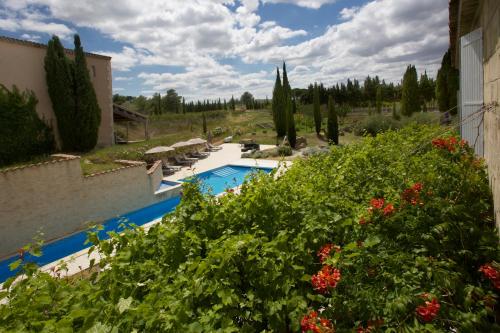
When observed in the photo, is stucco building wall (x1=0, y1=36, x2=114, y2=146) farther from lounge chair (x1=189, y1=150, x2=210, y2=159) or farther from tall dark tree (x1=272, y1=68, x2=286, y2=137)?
tall dark tree (x1=272, y1=68, x2=286, y2=137)

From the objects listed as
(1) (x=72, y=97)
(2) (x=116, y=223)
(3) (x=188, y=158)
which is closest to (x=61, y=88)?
(1) (x=72, y=97)

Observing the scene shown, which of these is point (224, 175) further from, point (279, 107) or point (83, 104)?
point (279, 107)

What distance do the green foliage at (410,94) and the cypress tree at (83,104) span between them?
1234 inches

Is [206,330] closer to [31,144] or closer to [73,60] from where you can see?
[31,144]

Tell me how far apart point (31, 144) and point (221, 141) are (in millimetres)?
20008

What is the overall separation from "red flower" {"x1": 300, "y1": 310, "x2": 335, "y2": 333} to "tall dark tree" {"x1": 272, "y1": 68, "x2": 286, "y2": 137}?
3029cm

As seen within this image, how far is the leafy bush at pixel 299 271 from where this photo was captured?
75.4 inches

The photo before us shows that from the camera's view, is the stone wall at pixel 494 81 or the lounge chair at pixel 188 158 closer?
the stone wall at pixel 494 81

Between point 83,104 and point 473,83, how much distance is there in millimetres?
20131

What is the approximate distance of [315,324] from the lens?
6.01ft

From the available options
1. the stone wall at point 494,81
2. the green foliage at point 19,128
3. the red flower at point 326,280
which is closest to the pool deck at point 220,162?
the green foliage at point 19,128

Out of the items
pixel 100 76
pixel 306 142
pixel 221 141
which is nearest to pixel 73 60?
pixel 100 76

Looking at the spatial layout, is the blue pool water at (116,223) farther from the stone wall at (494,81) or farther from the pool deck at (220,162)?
the stone wall at (494,81)

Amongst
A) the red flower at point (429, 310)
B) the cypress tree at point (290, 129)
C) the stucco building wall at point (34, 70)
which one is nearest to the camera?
the red flower at point (429, 310)
